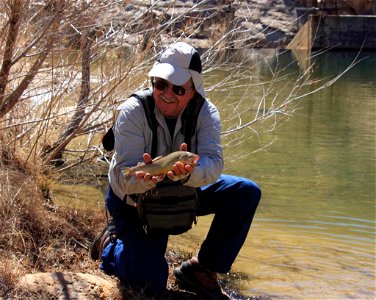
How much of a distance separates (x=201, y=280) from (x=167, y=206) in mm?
559

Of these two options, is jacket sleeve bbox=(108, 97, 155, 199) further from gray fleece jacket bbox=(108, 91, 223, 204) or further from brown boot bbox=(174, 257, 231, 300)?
brown boot bbox=(174, 257, 231, 300)

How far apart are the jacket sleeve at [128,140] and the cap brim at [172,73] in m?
0.18

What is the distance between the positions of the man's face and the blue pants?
485 millimetres

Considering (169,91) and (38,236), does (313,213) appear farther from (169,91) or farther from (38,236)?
(169,91)

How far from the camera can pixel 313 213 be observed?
7.34 metres

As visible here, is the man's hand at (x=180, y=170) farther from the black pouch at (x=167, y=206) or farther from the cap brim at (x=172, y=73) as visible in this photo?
the cap brim at (x=172, y=73)

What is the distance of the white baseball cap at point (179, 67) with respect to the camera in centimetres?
376

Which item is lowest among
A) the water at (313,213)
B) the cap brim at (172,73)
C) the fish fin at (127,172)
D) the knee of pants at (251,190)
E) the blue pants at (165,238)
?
the water at (313,213)

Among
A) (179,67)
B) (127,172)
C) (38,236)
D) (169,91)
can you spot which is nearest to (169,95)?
(169,91)

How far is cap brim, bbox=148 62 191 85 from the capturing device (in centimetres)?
375

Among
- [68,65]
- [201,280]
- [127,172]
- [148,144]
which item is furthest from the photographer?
[68,65]

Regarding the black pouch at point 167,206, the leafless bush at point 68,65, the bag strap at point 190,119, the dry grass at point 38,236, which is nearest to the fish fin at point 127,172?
the black pouch at point 167,206

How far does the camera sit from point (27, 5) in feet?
16.0

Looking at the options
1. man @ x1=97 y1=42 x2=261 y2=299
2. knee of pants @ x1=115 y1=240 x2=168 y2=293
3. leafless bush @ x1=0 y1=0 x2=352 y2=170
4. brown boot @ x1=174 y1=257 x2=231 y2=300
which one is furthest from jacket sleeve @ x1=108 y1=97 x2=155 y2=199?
leafless bush @ x1=0 y1=0 x2=352 y2=170
